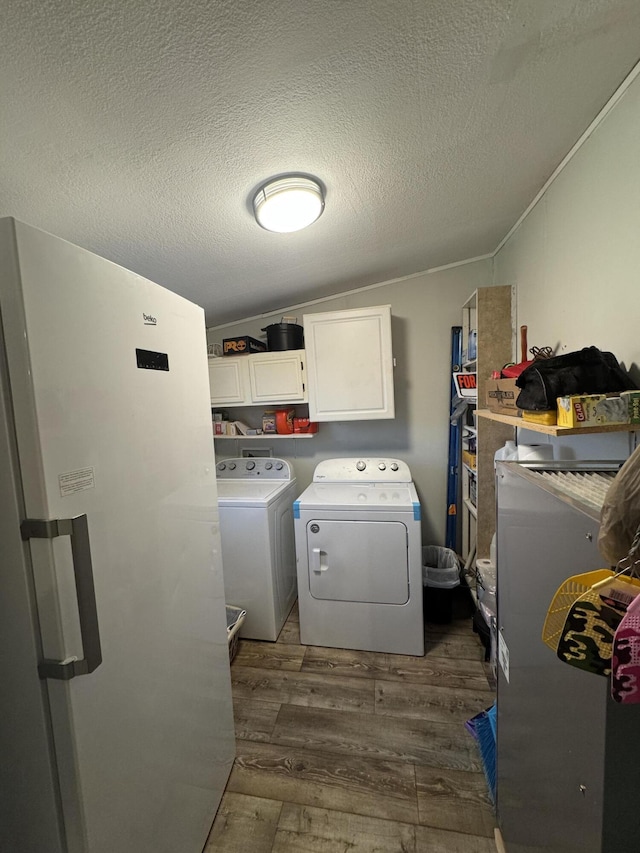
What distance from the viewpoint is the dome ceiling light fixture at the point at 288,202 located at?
3.83 feet

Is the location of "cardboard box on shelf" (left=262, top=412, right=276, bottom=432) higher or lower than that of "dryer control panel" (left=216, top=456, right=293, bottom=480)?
higher

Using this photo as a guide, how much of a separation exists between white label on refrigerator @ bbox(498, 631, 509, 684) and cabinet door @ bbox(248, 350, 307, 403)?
1.79 meters

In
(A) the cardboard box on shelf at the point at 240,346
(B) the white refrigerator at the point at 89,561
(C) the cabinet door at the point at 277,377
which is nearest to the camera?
(B) the white refrigerator at the point at 89,561

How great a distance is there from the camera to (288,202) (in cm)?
121

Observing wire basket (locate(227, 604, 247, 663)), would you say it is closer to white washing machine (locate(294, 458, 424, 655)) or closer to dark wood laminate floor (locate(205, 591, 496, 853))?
dark wood laminate floor (locate(205, 591, 496, 853))

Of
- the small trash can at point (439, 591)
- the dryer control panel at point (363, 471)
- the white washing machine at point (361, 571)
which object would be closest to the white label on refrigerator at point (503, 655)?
the white washing machine at point (361, 571)

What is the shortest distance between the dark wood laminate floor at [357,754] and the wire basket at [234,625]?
84 millimetres

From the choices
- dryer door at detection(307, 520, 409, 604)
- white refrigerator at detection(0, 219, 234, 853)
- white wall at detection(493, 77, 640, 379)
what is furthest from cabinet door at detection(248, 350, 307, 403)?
white wall at detection(493, 77, 640, 379)

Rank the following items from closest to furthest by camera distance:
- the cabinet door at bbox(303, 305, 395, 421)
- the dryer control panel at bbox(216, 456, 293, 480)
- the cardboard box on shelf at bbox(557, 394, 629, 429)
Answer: the cardboard box on shelf at bbox(557, 394, 629, 429) → the cabinet door at bbox(303, 305, 395, 421) → the dryer control panel at bbox(216, 456, 293, 480)

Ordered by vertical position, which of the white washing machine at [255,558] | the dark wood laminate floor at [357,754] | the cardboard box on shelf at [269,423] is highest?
the cardboard box on shelf at [269,423]

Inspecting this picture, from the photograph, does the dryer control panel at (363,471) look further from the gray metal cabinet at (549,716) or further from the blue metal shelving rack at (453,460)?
the gray metal cabinet at (549,716)

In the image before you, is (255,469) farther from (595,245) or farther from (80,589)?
(595,245)

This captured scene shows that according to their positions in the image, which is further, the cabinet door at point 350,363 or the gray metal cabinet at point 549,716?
the cabinet door at point 350,363

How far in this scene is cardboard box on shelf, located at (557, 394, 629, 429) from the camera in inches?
33.2
